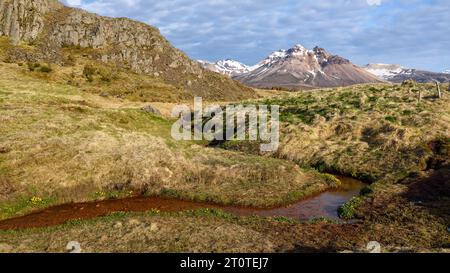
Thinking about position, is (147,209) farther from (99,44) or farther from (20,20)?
(99,44)

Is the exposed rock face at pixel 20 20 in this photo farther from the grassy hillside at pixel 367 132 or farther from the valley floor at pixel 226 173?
the grassy hillside at pixel 367 132

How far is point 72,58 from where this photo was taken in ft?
325

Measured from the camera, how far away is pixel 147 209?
2992 cm

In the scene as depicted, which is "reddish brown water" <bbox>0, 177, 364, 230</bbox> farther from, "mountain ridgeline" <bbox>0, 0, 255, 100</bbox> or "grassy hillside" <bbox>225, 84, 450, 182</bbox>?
"mountain ridgeline" <bbox>0, 0, 255, 100</bbox>

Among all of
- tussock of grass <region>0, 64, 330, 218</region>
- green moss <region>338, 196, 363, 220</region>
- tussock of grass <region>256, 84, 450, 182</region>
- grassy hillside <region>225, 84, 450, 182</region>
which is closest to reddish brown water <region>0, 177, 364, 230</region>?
green moss <region>338, 196, 363, 220</region>

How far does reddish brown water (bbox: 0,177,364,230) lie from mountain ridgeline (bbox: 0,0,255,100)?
66389 mm

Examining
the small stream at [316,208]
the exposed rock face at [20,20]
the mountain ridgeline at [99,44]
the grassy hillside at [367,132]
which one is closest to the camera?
the small stream at [316,208]

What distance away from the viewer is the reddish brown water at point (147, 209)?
1057 inches

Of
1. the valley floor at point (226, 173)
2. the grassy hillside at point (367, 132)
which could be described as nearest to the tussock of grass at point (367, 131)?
the grassy hillside at point (367, 132)

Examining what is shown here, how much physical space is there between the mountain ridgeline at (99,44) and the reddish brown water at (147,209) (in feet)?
218

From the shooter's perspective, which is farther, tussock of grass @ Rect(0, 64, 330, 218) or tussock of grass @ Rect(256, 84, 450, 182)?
tussock of grass @ Rect(256, 84, 450, 182)

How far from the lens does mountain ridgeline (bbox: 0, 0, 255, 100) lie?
99.1 metres

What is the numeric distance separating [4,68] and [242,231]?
65301 millimetres

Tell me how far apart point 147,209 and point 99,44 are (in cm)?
9811
